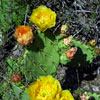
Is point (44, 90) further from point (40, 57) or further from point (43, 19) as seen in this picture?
point (43, 19)

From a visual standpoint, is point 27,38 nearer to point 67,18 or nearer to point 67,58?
point 67,58

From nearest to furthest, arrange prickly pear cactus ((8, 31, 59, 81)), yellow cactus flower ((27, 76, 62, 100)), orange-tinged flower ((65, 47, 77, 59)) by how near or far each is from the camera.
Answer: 1. yellow cactus flower ((27, 76, 62, 100))
2. prickly pear cactus ((8, 31, 59, 81))
3. orange-tinged flower ((65, 47, 77, 59))

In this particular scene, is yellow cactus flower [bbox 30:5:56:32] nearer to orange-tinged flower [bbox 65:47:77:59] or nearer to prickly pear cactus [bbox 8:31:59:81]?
prickly pear cactus [bbox 8:31:59:81]

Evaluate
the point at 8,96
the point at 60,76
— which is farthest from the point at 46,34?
the point at 60,76

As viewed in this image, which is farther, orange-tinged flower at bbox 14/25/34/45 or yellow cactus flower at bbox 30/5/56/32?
yellow cactus flower at bbox 30/5/56/32

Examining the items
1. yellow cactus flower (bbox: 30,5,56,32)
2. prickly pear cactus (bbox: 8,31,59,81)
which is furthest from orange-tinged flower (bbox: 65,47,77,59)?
yellow cactus flower (bbox: 30,5,56,32)

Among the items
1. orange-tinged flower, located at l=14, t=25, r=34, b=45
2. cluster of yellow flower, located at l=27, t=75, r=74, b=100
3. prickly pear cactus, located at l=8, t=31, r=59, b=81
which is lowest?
cluster of yellow flower, located at l=27, t=75, r=74, b=100

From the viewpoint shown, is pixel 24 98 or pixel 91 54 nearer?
pixel 24 98
